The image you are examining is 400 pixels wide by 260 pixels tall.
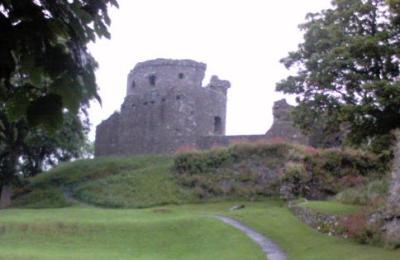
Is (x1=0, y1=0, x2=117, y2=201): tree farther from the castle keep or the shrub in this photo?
the castle keep

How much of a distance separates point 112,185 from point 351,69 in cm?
1593

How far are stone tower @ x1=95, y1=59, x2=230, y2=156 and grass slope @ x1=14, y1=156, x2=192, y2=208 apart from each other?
6.09 feet

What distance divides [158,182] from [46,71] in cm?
2980

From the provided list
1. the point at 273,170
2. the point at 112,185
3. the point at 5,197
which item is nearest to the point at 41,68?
the point at 273,170

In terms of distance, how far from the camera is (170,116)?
128ft

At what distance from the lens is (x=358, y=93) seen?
20.7 m

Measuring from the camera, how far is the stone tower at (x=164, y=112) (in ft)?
127

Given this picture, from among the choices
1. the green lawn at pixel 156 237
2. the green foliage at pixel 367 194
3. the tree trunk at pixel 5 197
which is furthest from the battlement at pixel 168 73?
the green foliage at pixel 367 194

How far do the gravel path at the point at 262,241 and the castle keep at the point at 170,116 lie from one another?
1418 centimetres

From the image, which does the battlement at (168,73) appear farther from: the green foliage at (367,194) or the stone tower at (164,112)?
the green foliage at (367,194)

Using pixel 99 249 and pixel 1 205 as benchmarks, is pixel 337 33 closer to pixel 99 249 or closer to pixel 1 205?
pixel 99 249

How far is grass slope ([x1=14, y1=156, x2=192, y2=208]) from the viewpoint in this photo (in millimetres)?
31125

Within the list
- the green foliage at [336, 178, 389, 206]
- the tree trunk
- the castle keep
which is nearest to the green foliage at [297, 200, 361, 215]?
the green foliage at [336, 178, 389, 206]

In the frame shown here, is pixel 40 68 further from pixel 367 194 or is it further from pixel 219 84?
pixel 219 84
